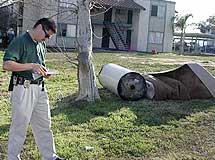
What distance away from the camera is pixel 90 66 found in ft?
27.5

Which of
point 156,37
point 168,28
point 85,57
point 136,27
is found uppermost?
point 168,28

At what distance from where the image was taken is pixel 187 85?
9.34 meters

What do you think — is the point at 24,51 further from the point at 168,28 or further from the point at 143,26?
the point at 168,28

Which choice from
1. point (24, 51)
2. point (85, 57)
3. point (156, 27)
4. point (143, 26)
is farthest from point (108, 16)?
point (24, 51)

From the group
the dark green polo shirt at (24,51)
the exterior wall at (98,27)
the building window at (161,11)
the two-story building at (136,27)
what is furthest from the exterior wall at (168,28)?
the dark green polo shirt at (24,51)

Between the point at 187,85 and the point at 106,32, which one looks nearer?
the point at 187,85

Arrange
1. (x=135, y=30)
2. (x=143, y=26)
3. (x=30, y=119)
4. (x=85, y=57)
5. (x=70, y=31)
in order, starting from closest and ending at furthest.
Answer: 1. (x=30, y=119)
2. (x=85, y=57)
3. (x=70, y=31)
4. (x=135, y=30)
5. (x=143, y=26)

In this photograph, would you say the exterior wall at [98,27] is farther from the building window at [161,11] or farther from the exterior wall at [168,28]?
the exterior wall at [168,28]

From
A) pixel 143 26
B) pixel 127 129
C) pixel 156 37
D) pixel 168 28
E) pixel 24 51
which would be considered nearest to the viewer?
pixel 24 51

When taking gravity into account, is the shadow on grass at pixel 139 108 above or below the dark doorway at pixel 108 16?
below

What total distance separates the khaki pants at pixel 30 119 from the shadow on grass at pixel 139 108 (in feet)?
7.09

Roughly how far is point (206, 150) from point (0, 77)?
8.43 meters

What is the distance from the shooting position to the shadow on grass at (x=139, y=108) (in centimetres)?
721

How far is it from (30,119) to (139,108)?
3.75 metres
